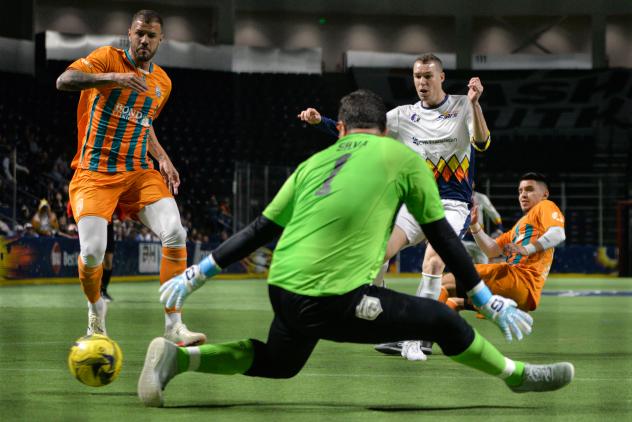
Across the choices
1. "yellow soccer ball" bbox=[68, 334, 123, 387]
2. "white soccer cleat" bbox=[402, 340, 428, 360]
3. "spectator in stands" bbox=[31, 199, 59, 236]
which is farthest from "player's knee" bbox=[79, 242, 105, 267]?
"spectator in stands" bbox=[31, 199, 59, 236]

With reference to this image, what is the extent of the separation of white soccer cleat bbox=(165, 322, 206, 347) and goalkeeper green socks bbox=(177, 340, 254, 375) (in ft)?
7.94

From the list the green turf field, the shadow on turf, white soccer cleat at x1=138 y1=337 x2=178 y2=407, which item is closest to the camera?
white soccer cleat at x1=138 y1=337 x2=178 y2=407

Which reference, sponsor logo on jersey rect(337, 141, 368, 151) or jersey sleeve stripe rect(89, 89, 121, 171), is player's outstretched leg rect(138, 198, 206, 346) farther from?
sponsor logo on jersey rect(337, 141, 368, 151)

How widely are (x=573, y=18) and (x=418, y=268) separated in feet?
35.3

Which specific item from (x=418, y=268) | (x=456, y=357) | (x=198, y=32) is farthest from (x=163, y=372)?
(x=198, y=32)

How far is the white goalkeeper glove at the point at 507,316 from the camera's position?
14.7 feet

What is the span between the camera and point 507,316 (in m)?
4.49

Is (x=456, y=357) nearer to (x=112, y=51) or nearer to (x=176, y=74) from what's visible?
(x=112, y=51)

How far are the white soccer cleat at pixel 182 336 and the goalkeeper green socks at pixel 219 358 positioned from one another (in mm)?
2421

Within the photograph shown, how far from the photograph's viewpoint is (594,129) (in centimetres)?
3131

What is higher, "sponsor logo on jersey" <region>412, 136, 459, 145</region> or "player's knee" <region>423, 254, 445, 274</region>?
"sponsor logo on jersey" <region>412, 136, 459, 145</region>

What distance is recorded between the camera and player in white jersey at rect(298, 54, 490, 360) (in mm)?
7293

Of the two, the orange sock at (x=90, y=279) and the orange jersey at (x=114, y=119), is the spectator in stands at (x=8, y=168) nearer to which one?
the orange jersey at (x=114, y=119)

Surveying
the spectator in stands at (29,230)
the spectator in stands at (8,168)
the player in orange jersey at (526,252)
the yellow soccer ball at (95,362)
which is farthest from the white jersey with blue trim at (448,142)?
the spectator in stands at (8,168)
